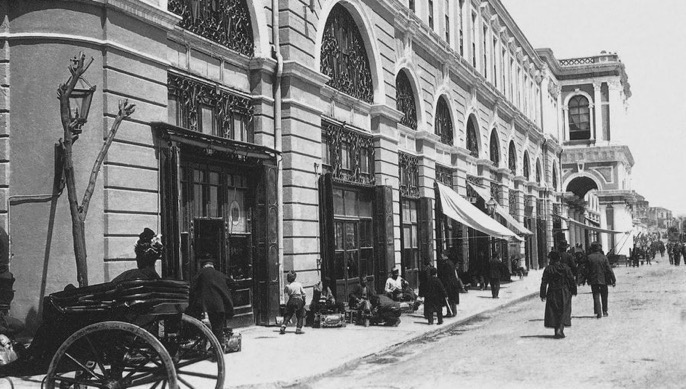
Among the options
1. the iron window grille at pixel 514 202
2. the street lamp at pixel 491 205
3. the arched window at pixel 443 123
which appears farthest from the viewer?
the iron window grille at pixel 514 202

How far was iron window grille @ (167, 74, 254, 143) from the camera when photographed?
13641 mm

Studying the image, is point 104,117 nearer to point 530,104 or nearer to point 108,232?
point 108,232

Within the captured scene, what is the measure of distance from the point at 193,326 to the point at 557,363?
17.5 feet

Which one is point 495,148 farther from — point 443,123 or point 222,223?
point 222,223

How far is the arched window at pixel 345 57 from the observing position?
1986cm

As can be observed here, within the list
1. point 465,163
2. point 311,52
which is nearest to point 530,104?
point 465,163

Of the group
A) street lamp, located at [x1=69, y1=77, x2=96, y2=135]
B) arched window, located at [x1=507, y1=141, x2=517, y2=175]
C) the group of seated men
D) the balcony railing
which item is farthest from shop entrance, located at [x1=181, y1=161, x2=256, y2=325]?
the balcony railing

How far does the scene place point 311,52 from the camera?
711 inches

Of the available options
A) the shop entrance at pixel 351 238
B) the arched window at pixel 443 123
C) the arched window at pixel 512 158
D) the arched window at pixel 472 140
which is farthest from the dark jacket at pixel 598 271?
the arched window at pixel 512 158

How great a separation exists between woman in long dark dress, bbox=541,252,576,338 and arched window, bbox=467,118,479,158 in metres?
19.6

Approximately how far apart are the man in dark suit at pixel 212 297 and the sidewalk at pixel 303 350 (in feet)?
2.13

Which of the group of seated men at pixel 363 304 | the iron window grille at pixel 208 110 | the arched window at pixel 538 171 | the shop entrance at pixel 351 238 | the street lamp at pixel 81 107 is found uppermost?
the arched window at pixel 538 171

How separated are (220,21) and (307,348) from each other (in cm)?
665

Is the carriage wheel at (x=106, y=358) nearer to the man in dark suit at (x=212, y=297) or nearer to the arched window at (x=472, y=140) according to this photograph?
the man in dark suit at (x=212, y=297)
